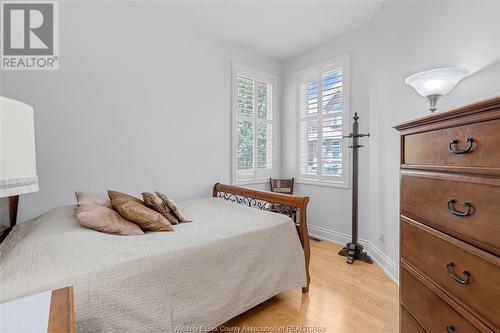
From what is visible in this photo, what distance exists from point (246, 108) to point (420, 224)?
2.85m

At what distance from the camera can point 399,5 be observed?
2.22 m

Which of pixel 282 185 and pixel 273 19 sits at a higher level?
pixel 273 19

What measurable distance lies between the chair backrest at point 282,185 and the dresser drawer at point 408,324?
2568 millimetres

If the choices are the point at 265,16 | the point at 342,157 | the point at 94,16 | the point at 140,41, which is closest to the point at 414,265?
the point at 342,157

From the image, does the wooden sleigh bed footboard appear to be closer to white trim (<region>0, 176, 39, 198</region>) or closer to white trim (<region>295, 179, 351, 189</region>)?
white trim (<region>295, 179, 351, 189</region>)

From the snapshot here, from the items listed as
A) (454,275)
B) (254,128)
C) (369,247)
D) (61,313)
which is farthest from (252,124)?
(61,313)

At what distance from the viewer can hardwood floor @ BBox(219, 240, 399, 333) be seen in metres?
1.66

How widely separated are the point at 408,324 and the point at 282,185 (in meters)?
2.68

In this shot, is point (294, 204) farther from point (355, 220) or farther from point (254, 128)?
point (254, 128)

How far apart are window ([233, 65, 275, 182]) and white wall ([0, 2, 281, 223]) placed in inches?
6.8

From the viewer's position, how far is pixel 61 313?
0.68m

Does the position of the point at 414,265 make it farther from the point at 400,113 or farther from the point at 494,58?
the point at 400,113
